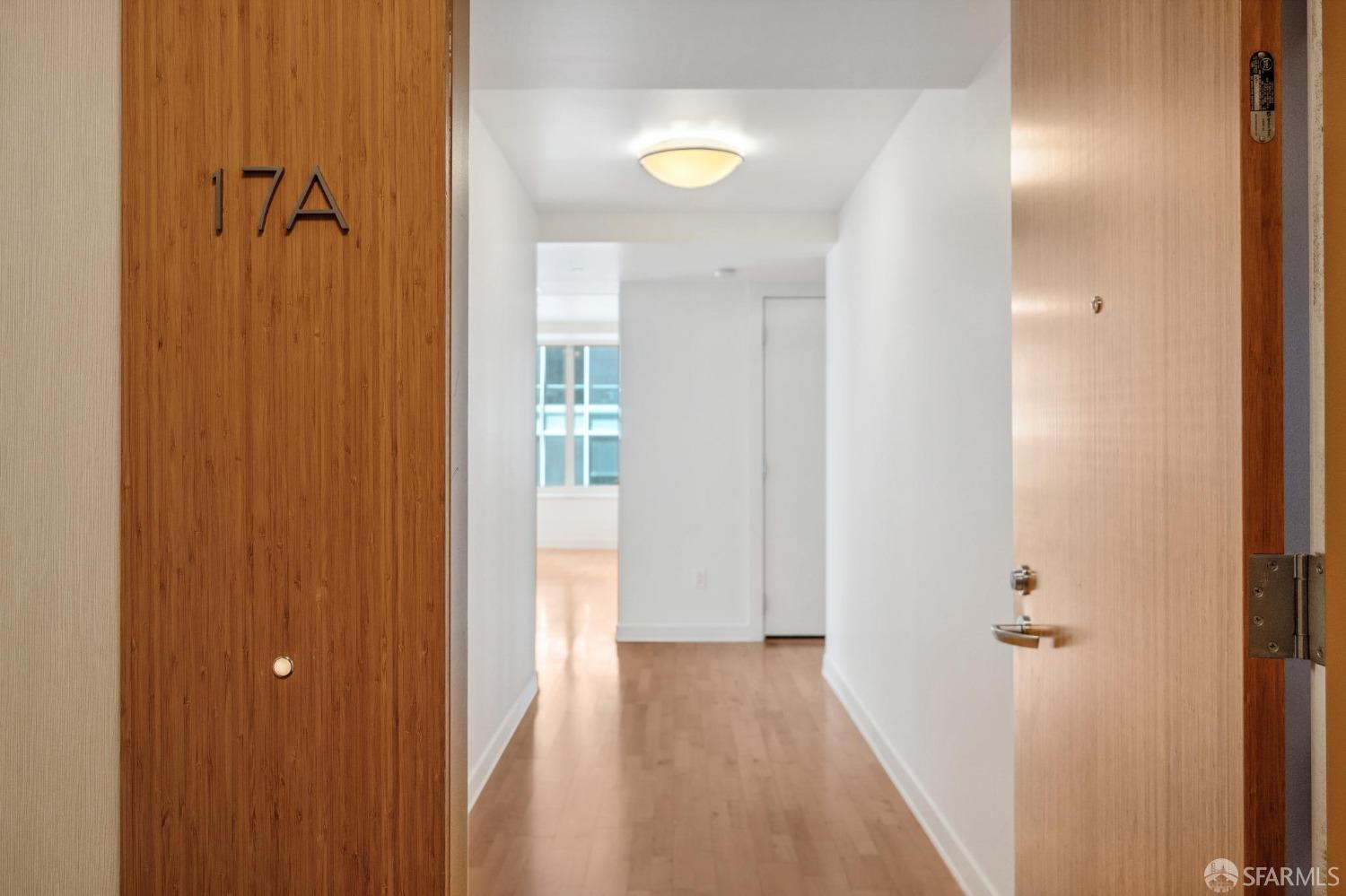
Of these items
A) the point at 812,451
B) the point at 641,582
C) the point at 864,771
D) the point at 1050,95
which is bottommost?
the point at 864,771

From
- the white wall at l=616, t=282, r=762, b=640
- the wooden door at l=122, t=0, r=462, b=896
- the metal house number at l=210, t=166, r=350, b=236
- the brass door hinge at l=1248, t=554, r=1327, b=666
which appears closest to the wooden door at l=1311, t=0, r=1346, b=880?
the brass door hinge at l=1248, t=554, r=1327, b=666

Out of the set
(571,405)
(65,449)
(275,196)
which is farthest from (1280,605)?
(571,405)

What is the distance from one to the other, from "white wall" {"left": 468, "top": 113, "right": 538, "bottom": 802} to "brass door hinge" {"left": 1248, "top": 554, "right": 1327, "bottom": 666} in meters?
2.63

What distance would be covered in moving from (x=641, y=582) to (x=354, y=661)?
5.33 m

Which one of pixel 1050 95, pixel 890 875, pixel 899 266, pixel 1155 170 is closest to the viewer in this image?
pixel 1155 170

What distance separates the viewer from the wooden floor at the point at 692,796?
284cm

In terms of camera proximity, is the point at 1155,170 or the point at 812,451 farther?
the point at 812,451

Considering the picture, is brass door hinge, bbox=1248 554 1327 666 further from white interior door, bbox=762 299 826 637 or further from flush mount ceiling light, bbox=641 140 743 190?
→ white interior door, bbox=762 299 826 637

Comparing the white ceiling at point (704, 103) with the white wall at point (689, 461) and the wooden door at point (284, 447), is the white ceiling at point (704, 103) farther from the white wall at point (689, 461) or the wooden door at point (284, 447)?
the wooden door at point (284, 447)

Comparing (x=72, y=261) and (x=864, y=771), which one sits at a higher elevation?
(x=72, y=261)

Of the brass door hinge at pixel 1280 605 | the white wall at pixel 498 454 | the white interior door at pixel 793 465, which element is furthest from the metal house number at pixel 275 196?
the white interior door at pixel 793 465

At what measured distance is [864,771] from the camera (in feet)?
12.6

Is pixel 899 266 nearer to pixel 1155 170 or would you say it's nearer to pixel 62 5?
pixel 1155 170

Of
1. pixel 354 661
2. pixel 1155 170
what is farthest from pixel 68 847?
pixel 1155 170
